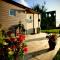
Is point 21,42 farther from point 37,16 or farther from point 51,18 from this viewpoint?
point 51,18

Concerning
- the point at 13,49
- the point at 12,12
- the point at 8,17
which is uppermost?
the point at 12,12

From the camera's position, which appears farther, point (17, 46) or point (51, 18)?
point (51, 18)

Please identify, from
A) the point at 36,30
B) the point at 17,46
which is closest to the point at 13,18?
the point at 36,30

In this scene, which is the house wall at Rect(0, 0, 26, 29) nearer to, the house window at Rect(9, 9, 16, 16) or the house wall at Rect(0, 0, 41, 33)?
the house wall at Rect(0, 0, 41, 33)

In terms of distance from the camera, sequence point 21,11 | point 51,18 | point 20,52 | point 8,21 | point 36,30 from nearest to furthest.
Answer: point 20,52 < point 8,21 < point 21,11 < point 36,30 < point 51,18

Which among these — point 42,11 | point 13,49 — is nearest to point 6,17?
point 13,49

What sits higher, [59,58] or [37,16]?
[37,16]

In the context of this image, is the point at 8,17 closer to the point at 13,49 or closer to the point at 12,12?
the point at 12,12

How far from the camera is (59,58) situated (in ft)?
24.2

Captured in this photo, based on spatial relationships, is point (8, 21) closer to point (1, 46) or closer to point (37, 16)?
point (37, 16)

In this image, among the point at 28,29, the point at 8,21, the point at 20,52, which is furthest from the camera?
the point at 28,29

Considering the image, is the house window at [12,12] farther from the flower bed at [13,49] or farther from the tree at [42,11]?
the tree at [42,11]

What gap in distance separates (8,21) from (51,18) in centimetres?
2420

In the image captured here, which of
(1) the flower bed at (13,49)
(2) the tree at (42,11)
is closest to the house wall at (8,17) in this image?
(1) the flower bed at (13,49)
